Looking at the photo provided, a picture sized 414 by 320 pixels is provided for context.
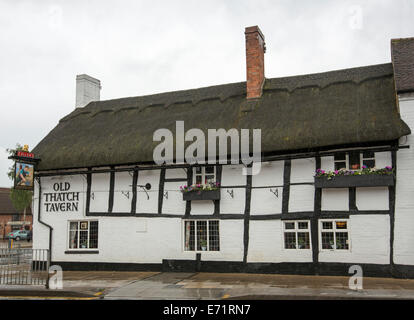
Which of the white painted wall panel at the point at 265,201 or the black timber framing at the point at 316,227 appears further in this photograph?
the white painted wall panel at the point at 265,201

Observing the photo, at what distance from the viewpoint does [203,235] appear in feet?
51.4

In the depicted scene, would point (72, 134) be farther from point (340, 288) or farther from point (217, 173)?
point (340, 288)

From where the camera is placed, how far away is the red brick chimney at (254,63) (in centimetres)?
1734

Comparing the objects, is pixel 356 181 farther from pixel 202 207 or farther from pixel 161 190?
pixel 161 190

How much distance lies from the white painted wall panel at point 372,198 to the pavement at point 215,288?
228 cm

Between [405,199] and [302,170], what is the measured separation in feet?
11.1

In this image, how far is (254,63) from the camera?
57.2ft

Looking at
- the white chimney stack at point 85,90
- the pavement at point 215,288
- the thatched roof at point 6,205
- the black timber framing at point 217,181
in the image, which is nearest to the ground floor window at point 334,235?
the pavement at point 215,288

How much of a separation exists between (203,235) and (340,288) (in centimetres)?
574

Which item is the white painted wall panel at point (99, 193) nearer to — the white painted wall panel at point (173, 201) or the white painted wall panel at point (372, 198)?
the white painted wall panel at point (173, 201)

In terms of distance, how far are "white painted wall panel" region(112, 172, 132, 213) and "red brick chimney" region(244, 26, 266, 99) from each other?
20.3ft

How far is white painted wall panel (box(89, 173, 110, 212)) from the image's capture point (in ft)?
56.2

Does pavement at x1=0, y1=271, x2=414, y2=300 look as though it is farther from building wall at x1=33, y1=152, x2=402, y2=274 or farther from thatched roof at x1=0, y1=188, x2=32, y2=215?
thatched roof at x1=0, y1=188, x2=32, y2=215
